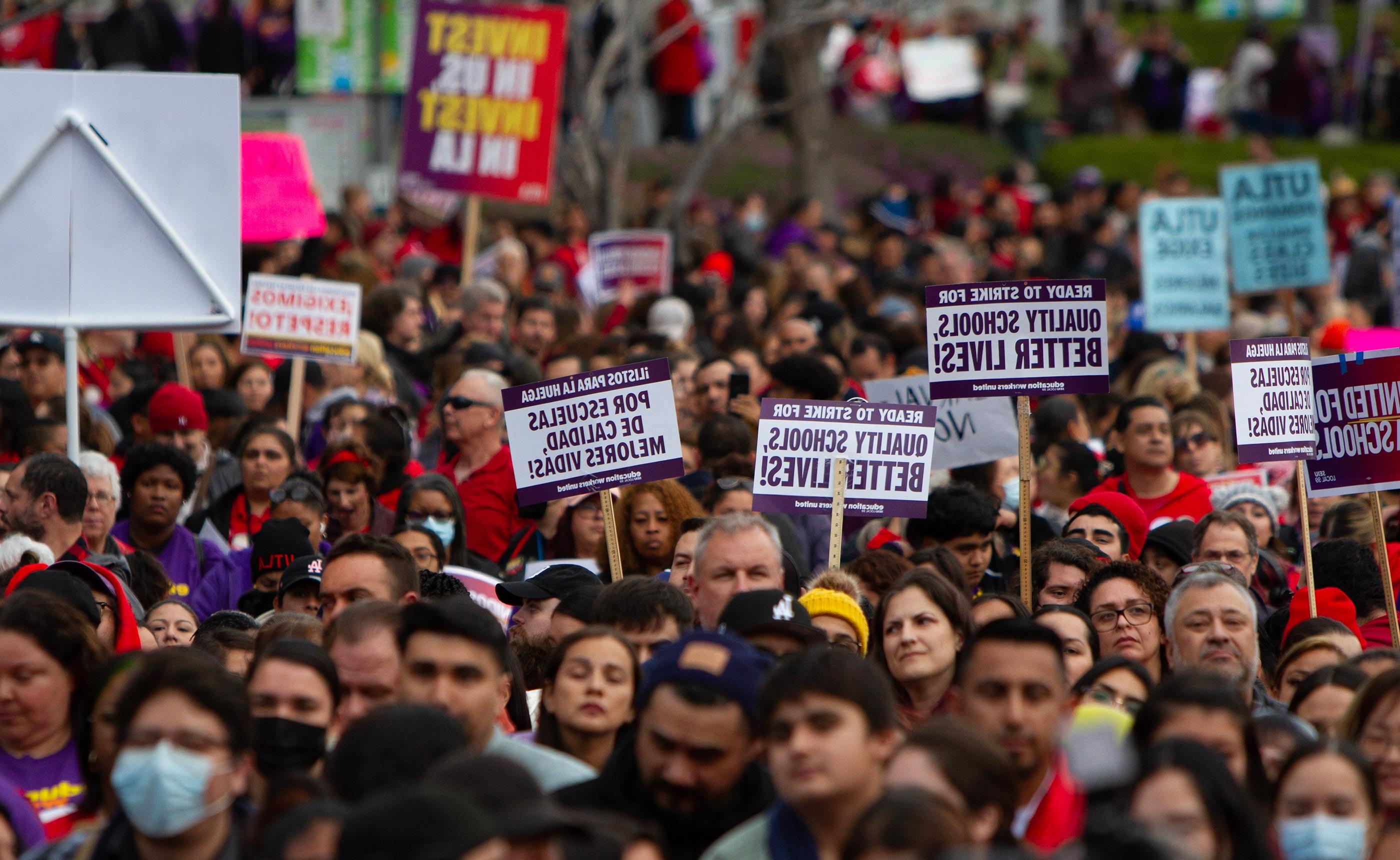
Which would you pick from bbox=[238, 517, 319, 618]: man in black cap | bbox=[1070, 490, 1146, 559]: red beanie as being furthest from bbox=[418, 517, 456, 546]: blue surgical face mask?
bbox=[1070, 490, 1146, 559]: red beanie

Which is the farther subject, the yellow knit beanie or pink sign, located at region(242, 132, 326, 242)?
pink sign, located at region(242, 132, 326, 242)

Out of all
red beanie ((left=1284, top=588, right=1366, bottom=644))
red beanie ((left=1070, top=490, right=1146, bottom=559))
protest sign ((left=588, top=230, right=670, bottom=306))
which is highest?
protest sign ((left=588, top=230, right=670, bottom=306))

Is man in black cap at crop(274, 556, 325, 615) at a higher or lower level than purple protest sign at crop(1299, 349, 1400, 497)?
lower

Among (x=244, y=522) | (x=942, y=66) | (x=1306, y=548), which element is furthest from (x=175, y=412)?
(x=942, y=66)

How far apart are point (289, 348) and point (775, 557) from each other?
16.9 ft

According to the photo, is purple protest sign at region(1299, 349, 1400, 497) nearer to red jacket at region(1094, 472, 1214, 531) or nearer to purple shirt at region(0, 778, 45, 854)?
red jacket at region(1094, 472, 1214, 531)

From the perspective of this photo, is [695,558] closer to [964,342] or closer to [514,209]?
[964,342]

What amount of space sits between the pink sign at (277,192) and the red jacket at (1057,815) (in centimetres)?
949

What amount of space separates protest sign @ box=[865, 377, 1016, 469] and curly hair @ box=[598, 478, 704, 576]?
1587mm

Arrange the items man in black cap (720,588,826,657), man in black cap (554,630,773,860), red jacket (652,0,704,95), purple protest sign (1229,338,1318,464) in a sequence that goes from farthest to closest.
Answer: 1. red jacket (652,0,704,95)
2. purple protest sign (1229,338,1318,464)
3. man in black cap (720,588,826,657)
4. man in black cap (554,630,773,860)

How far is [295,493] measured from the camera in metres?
8.77

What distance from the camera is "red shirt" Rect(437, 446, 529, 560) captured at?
960 centimetres

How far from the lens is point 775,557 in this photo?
21.7 feet

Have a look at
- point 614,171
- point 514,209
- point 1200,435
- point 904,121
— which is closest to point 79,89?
point 1200,435
